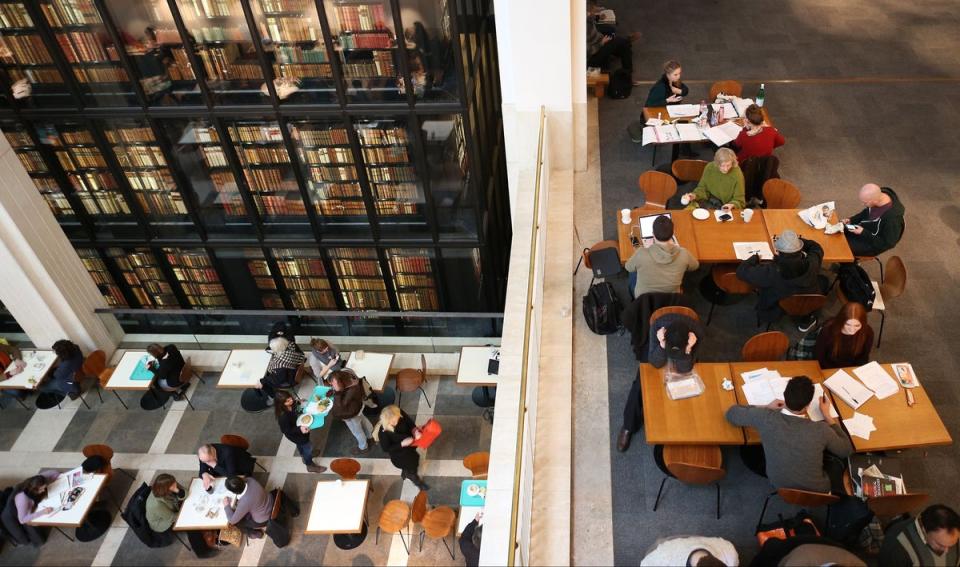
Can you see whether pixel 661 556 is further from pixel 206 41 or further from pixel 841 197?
pixel 206 41

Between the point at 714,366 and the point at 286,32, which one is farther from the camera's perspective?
the point at 286,32

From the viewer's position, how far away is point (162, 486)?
6641 mm

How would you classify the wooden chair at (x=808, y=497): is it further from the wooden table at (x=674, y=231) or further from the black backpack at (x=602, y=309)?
the wooden table at (x=674, y=231)

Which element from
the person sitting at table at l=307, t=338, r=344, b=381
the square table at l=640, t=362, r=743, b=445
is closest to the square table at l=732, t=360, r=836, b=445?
the square table at l=640, t=362, r=743, b=445

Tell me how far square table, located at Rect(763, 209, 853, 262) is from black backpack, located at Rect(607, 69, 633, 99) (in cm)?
354

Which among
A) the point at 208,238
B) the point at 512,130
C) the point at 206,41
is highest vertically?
the point at 206,41

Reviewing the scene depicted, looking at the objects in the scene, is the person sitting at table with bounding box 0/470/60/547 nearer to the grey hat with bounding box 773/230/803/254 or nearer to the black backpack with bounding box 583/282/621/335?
the black backpack with bounding box 583/282/621/335

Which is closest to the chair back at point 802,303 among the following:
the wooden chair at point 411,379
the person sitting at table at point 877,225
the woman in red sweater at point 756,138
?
the person sitting at table at point 877,225

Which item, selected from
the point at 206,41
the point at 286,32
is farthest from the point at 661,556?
the point at 206,41

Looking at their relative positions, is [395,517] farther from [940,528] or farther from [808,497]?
Result: [940,528]

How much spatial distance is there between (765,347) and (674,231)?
133 centimetres

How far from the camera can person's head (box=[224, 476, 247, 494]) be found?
640cm

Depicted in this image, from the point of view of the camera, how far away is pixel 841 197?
7125mm

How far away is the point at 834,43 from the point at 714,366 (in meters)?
7.63
